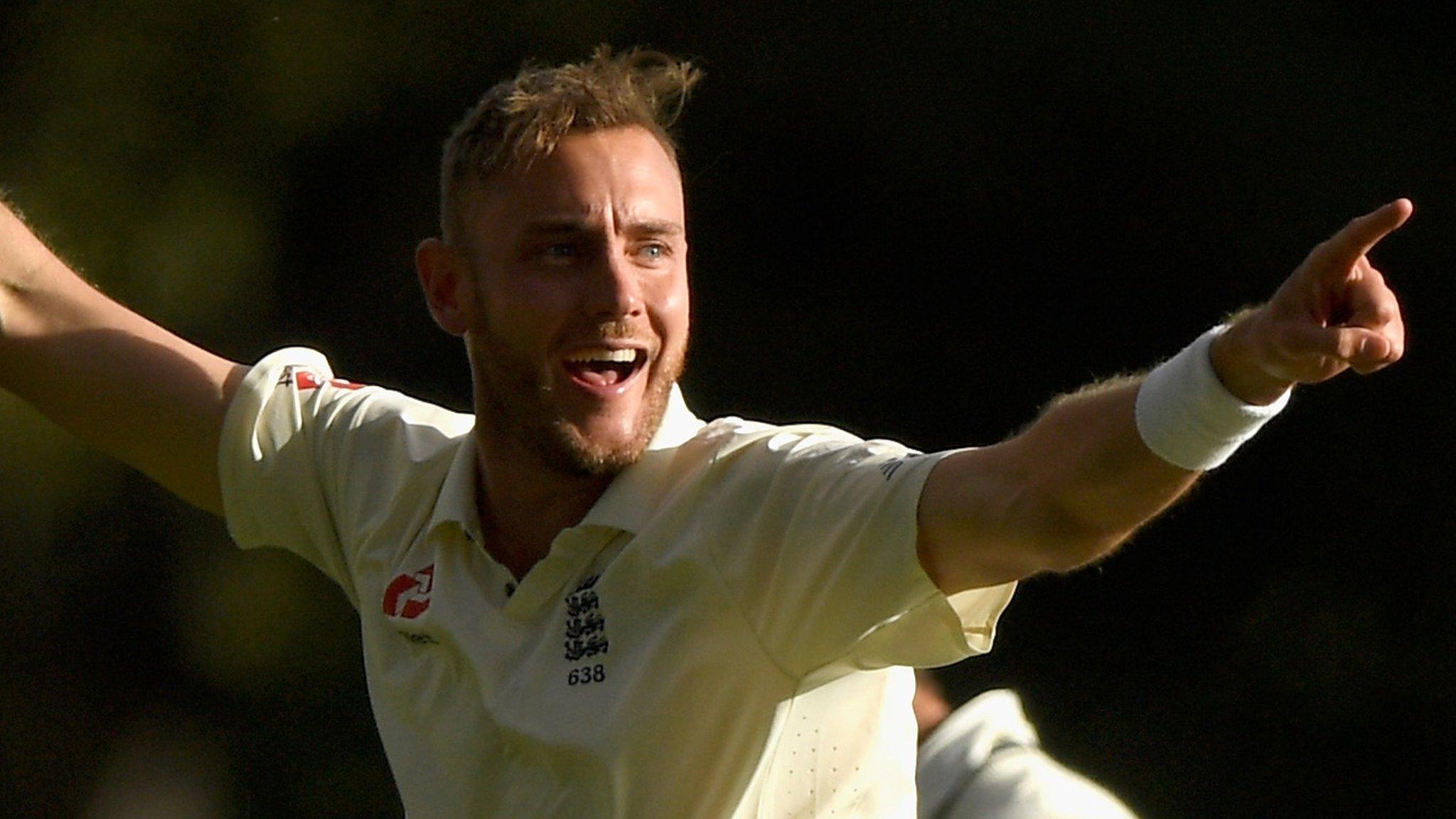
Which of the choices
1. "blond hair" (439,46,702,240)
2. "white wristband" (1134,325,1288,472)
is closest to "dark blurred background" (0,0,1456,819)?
"blond hair" (439,46,702,240)

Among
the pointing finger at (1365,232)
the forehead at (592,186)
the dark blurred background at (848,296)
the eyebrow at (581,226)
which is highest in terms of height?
the pointing finger at (1365,232)

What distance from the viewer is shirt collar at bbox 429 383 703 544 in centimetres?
297

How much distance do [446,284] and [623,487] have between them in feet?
1.80

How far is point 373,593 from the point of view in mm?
3238

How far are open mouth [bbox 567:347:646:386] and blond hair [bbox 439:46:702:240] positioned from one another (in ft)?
0.96

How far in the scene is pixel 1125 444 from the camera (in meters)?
2.31

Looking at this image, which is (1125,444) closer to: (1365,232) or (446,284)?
(1365,232)

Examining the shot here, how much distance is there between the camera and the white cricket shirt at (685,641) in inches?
104

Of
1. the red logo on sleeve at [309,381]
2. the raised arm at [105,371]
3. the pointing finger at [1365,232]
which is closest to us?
the pointing finger at [1365,232]

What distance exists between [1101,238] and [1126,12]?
615 millimetres

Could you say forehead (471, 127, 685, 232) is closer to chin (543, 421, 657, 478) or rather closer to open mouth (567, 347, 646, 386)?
open mouth (567, 347, 646, 386)

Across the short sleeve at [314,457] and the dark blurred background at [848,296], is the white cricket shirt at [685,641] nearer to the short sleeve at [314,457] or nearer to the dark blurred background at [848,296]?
the short sleeve at [314,457]

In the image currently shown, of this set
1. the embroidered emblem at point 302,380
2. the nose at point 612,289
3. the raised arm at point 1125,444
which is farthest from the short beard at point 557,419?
the raised arm at point 1125,444

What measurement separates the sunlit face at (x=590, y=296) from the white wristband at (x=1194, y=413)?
3.15 ft
